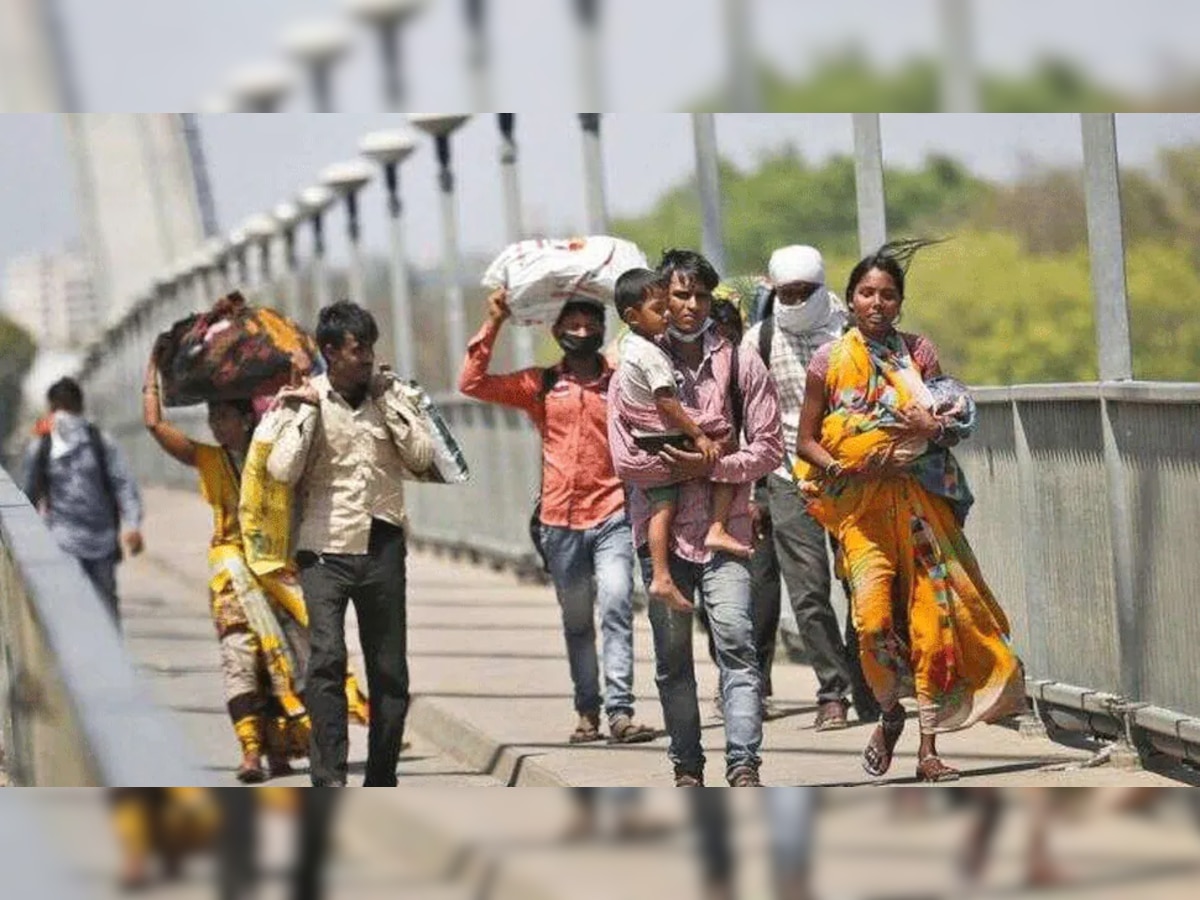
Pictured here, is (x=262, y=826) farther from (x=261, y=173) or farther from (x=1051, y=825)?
(x=261, y=173)

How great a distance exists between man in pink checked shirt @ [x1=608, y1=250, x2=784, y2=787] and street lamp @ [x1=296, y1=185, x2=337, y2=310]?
64.8 feet

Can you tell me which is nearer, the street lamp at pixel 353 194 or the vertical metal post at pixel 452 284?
the vertical metal post at pixel 452 284

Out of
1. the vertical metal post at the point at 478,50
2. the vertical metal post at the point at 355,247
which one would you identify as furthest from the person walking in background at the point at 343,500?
the vertical metal post at the point at 355,247

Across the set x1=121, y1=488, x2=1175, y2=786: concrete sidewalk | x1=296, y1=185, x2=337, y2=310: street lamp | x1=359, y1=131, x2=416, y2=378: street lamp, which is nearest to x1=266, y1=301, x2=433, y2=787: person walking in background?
x1=121, y1=488, x2=1175, y2=786: concrete sidewalk

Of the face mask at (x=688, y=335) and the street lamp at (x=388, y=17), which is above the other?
the street lamp at (x=388, y=17)

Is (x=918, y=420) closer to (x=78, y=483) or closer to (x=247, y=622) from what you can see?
(x=247, y=622)

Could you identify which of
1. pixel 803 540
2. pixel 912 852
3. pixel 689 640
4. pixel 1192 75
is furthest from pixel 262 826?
pixel 803 540

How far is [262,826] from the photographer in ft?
16.2

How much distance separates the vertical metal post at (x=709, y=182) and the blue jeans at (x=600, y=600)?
4617mm

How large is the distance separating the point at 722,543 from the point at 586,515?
240 centimetres

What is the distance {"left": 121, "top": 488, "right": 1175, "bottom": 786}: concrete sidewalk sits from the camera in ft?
36.5

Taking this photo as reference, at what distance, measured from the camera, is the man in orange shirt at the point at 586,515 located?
1232 cm

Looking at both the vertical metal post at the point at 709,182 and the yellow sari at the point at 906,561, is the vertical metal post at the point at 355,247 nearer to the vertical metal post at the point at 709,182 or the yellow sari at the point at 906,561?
the vertical metal post at the point at 709,182

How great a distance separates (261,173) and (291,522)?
4089 mm
